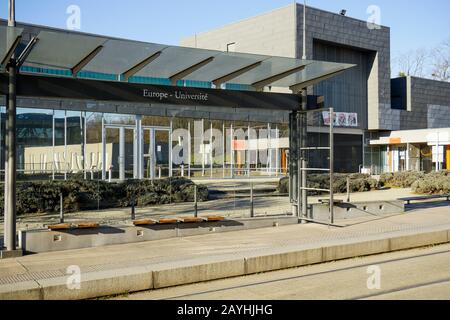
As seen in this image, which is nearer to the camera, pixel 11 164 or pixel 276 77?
pixel 11 164

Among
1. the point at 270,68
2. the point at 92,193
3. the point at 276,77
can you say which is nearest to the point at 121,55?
the point at 270,68

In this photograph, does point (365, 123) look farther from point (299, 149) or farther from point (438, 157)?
point (299, 149)

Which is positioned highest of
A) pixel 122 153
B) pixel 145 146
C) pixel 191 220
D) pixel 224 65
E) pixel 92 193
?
pixel 224 65

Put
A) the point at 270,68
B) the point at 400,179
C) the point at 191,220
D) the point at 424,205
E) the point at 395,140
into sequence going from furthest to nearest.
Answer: the point at 395,140
the point at 400,179
the point at 424,205
the point at 270,68
the point at 191,220

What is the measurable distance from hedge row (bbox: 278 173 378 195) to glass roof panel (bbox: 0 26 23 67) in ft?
36.0

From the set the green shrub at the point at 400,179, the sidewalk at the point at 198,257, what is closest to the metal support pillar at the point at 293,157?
the sidewalk at the point at 198,257

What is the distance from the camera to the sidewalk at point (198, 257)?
25.7ft

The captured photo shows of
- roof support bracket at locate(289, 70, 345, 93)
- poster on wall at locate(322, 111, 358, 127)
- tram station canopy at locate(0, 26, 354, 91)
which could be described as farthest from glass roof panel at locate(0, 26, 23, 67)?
poster on wall at locate(322, 111, 358, 127)

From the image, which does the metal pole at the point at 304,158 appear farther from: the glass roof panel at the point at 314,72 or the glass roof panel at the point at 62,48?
the glass roof panel at the point at 62,48

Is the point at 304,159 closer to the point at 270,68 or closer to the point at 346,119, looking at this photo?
the point at 270,68

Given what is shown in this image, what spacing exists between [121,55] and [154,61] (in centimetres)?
89

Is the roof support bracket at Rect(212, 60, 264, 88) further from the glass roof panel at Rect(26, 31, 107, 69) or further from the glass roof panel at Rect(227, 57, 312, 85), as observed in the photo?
the glass roof panel at Rect(26, 31, 107, 69)

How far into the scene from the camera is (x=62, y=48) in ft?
33.6

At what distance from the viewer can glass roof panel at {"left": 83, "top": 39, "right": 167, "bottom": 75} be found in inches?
406
